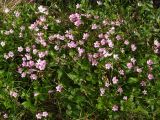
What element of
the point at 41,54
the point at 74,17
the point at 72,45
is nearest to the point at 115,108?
the point at 72,45

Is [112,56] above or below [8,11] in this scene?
below

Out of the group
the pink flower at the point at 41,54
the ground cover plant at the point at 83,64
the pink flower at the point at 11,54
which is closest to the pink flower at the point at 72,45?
the ground cover plant at the point at 83,64

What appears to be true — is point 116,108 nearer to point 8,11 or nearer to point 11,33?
point 11,33

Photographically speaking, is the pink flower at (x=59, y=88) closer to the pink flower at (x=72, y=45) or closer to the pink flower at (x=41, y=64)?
the pink flower at (x=41, y=64)

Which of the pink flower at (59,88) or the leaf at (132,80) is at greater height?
the pink flower at (59,88)

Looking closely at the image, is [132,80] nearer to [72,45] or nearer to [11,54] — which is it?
[72,45]

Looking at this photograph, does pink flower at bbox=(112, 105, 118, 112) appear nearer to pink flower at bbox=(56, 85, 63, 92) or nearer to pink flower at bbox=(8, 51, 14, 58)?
pink flower at bbox=(56, 85, 63, 92)

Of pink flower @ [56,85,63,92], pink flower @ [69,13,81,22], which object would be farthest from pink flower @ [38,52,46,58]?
pink flower @ [69,13,81,22]

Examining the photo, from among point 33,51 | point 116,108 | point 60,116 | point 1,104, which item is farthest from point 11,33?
point 116,108
